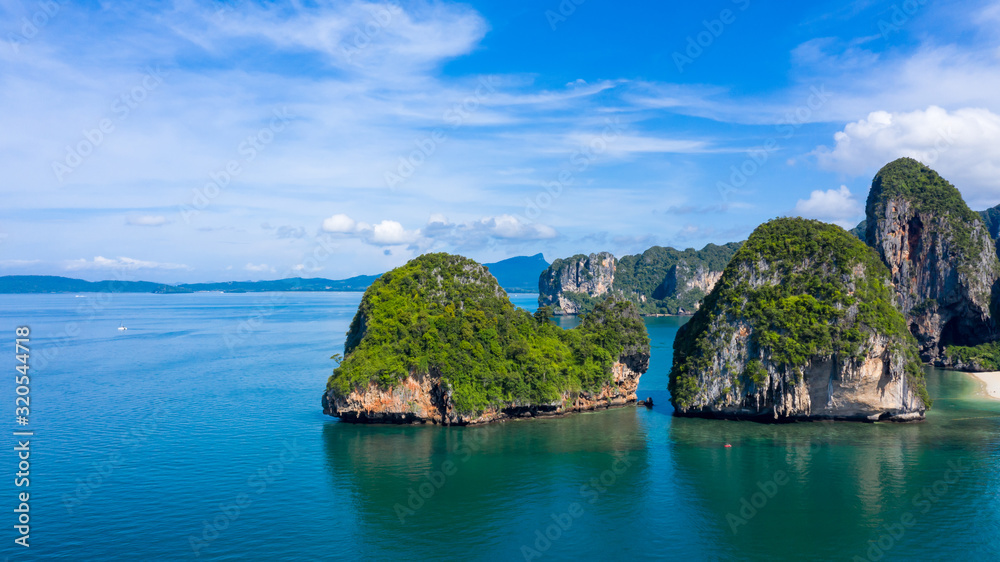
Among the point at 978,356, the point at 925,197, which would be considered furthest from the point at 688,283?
the point at 978,356

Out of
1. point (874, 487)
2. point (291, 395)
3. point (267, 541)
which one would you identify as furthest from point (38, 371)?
point (874, 487)

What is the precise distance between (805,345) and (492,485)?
2724cm

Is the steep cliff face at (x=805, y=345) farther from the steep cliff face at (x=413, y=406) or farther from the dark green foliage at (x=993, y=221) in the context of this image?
the dark green foliage at (x=993, y=221)

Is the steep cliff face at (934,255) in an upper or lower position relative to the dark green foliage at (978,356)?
upper

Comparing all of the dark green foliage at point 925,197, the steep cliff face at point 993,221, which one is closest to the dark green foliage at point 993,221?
the steep cliff face at point 993,221

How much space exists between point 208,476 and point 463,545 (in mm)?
18288

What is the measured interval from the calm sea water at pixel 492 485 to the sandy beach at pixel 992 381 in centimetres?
440

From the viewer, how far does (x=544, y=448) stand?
142ft

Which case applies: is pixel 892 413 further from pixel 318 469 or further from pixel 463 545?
pixel 318 469

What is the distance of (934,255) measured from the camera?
3155 inches

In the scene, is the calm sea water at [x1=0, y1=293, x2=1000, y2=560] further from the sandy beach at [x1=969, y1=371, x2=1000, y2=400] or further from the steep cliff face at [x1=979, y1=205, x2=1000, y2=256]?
the steep cliff face at [x1=979, y1=205, x2=1000, y2=256]

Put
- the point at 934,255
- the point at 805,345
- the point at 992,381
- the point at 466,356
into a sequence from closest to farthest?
the point at 805,345 → the point at 466,356 → the point at 992,381 → the point at 934,255

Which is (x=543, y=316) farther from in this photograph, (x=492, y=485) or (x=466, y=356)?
(x=492, y=485)

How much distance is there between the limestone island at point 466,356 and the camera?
47.7 metres
